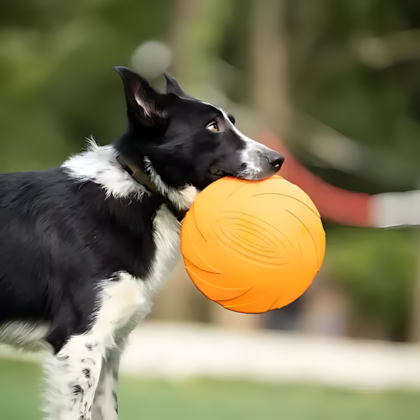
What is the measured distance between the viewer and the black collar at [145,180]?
10.5 ft

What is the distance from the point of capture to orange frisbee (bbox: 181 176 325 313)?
298cm

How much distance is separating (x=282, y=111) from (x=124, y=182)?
8.97 meters

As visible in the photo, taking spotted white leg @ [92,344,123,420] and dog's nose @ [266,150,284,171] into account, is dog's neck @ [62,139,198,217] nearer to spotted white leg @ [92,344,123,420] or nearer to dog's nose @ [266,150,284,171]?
dog's nose @ [266,150,284,171]

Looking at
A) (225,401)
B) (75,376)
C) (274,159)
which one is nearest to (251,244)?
(274,159)

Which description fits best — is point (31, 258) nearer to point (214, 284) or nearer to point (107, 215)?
point (107, 215)

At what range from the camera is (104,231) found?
303 centimetres

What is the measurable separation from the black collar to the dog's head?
4 cm

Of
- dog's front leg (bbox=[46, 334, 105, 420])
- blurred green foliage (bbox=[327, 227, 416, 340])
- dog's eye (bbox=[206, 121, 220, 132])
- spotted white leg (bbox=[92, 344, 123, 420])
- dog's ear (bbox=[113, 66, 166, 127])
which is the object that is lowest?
blurred green foliage (bbox=[327, 227, 416, 340])

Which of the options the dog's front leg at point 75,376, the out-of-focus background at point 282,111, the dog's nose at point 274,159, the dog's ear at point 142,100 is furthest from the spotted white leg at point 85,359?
the out-of-focus background at point 282,111

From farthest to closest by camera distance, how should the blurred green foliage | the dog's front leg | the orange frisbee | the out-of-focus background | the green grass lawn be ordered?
1. the blurred green foliage
2. the out-of-focus background
3. the green grass lawn
4. the orange frisbee
5. the dog's front leg

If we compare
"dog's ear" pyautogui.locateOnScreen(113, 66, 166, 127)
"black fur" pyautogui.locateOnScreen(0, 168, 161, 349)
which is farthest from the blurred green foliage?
"black fur" pyautogui.locateOnScreen(0, 168, 161, 349)

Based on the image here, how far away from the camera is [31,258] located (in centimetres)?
296

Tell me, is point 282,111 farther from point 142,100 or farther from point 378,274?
point 142,100

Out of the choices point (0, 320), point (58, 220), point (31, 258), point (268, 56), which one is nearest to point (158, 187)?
point (58, 220)
